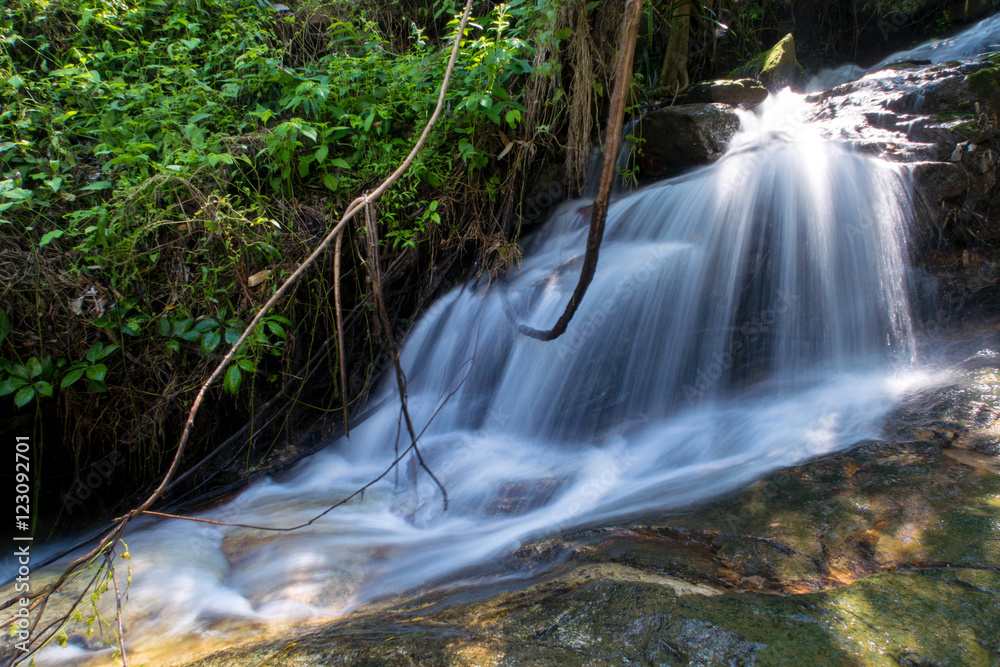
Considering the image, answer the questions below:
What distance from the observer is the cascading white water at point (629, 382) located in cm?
273

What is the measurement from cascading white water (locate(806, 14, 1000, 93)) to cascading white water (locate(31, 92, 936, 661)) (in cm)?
247

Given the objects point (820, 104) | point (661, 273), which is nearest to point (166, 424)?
point (661, 273)

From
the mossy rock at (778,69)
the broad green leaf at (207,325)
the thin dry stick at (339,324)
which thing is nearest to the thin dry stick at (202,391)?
the thin dry stick at (339,324)

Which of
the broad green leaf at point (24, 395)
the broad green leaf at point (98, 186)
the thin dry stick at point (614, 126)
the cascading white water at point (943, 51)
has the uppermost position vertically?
the cascading white water at point (943, 51)

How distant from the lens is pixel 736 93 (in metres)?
4.99

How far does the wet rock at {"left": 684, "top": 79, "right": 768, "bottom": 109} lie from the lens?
196 inches

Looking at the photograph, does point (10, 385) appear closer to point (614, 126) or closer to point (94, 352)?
point (94, 352)

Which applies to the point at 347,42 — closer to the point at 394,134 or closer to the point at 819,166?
the point at 394,134

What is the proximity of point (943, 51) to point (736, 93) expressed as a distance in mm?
2648

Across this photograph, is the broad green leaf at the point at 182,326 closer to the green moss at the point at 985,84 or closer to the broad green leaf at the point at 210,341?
the broad green leaf at the point at 210,341

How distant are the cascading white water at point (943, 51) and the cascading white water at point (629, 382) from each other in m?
2.47

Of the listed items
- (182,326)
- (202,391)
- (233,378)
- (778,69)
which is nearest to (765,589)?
(202,391)

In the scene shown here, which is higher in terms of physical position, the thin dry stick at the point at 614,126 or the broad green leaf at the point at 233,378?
the thin dry stick at the point at 614,126

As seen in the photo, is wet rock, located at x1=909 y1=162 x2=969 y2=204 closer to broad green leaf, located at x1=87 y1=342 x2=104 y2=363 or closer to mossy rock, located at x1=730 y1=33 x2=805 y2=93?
mossy rock, located at x1=730 y1=33 x2=805 y2=93
